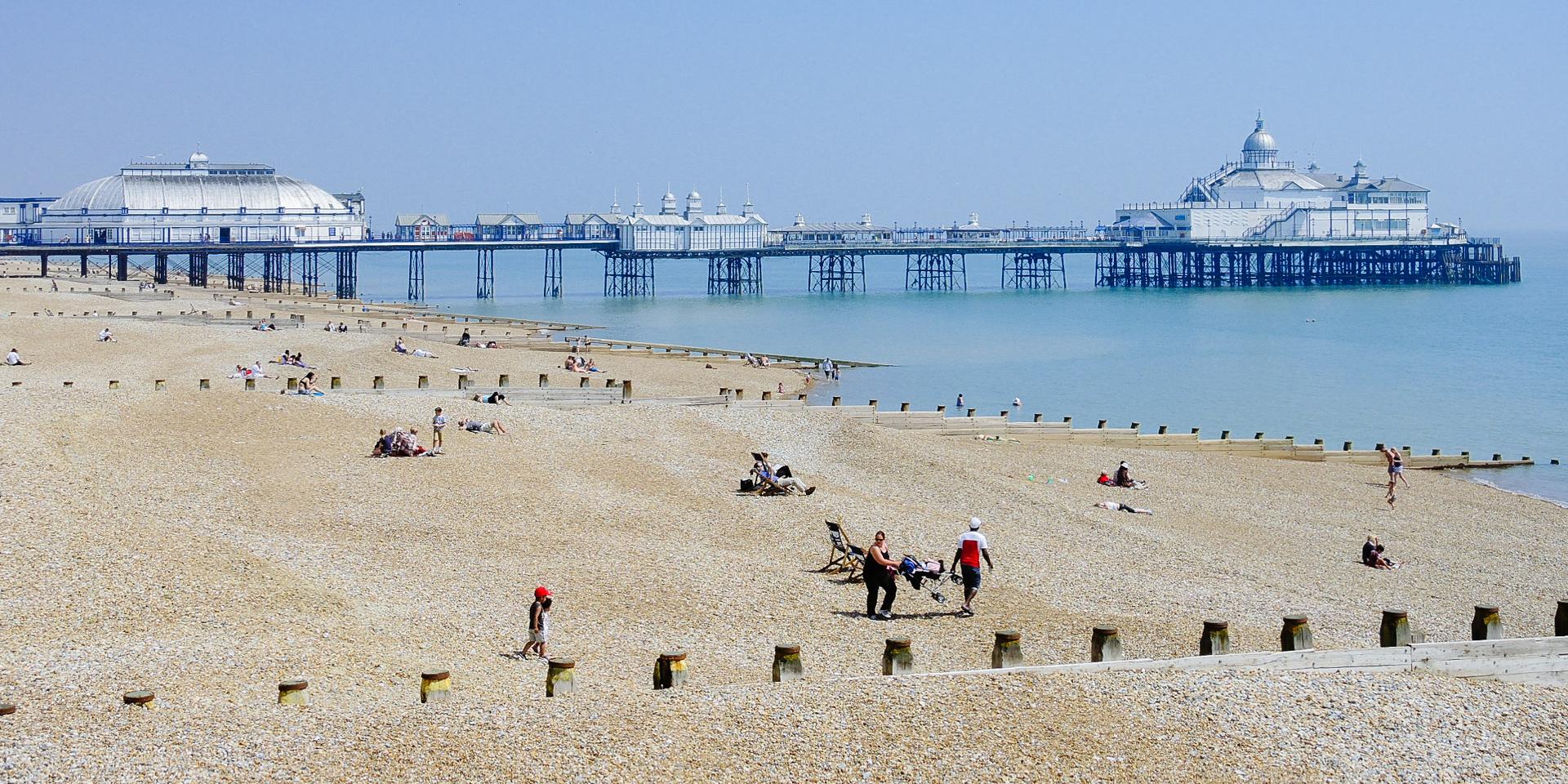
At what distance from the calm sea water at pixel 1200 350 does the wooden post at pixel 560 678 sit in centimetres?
2359

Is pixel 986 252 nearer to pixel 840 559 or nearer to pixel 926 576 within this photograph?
pixel 840 559

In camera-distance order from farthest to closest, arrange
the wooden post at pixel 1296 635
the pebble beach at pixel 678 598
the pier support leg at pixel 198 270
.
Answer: the pier support leg at pixel 198 270
the wooden post at pixel 1296 635
the pebble beach at pixel 678 598

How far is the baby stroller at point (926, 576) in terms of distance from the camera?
48.8ft

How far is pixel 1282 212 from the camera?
11744cm

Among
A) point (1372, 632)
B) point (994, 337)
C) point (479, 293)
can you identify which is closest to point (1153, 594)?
point (1372, 632)

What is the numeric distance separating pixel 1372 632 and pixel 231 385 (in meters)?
21.3

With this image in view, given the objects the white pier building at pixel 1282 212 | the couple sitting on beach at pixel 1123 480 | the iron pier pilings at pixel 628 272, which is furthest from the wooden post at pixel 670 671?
the white pier building at pixel 1282 212

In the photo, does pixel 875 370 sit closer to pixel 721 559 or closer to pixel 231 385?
pixel 231 385

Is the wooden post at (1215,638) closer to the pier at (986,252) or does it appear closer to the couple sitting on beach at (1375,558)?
the couple sitting on beach at (1375,558)

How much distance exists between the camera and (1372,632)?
15.0 m

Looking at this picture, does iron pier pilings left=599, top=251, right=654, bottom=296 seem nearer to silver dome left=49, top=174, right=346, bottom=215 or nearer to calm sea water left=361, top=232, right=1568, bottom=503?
calm sea water left=361, top=232, right=1568, bottom=503

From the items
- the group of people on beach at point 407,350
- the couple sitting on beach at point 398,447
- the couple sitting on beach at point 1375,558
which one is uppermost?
the group of people on beach at point 407,350

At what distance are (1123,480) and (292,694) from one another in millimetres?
17034

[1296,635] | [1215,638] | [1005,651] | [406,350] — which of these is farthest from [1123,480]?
[406,350]
